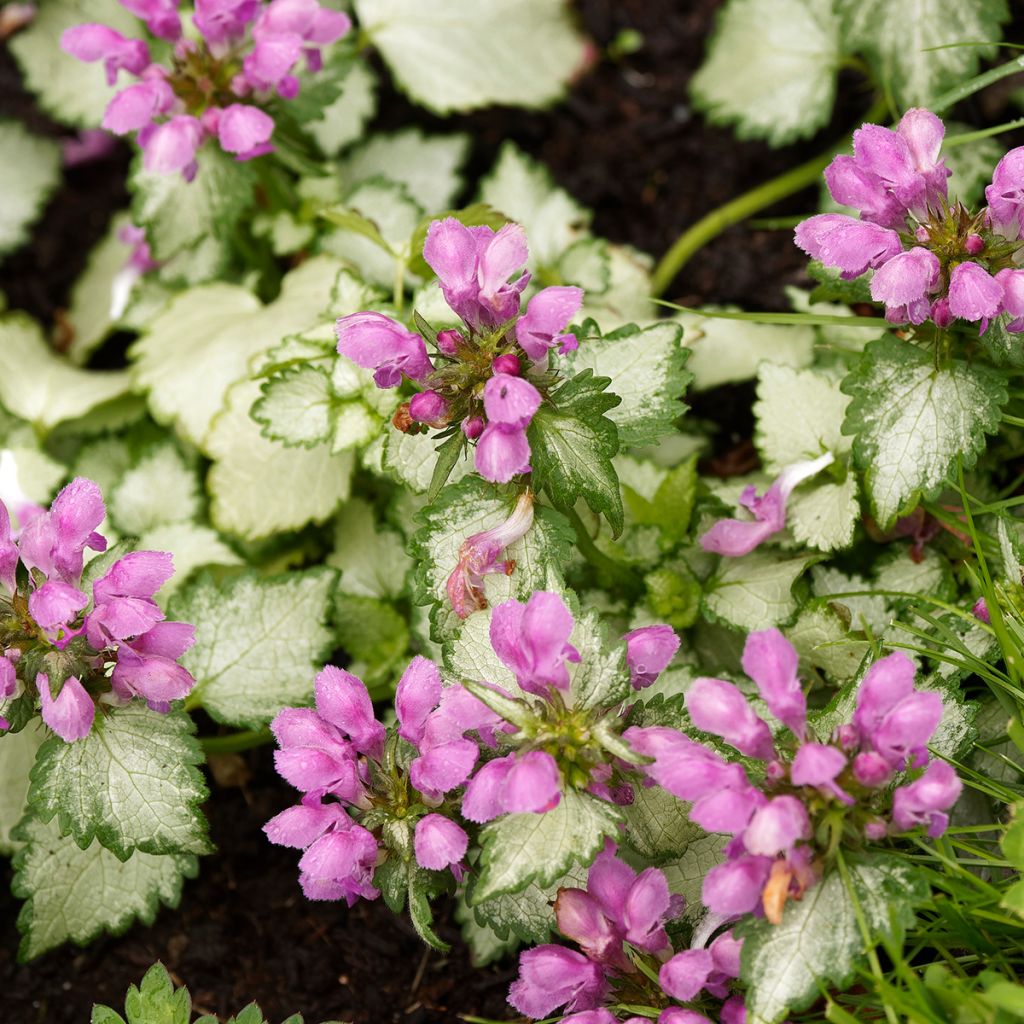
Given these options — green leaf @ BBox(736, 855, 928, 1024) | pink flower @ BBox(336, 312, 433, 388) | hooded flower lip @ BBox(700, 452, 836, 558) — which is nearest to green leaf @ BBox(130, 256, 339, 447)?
pink flower @ BBox(336, 312, 433, 388)

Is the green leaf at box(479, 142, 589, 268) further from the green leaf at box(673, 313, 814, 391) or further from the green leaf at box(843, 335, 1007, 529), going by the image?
the green leaf at box(843, 335, 1007, 529)

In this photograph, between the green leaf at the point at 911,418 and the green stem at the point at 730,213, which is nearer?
the green leaf at the point at 911,418

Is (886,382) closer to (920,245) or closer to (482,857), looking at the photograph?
(920,245)

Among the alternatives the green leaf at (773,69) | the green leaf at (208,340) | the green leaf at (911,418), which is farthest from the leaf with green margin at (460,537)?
the green leaf at (773,69)

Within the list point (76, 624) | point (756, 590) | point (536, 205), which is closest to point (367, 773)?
point (76, 624)

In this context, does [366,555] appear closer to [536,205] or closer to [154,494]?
[154,494]

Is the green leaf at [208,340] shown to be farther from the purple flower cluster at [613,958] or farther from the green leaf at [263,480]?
the purple flower cluster at [613,958]

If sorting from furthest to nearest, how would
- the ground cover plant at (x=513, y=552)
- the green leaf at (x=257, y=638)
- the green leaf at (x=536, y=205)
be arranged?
the green leaf at (x=536, y=205) < the green leaf at (x=257, y=638) < the ground cover plant at (x=513, y=552)
